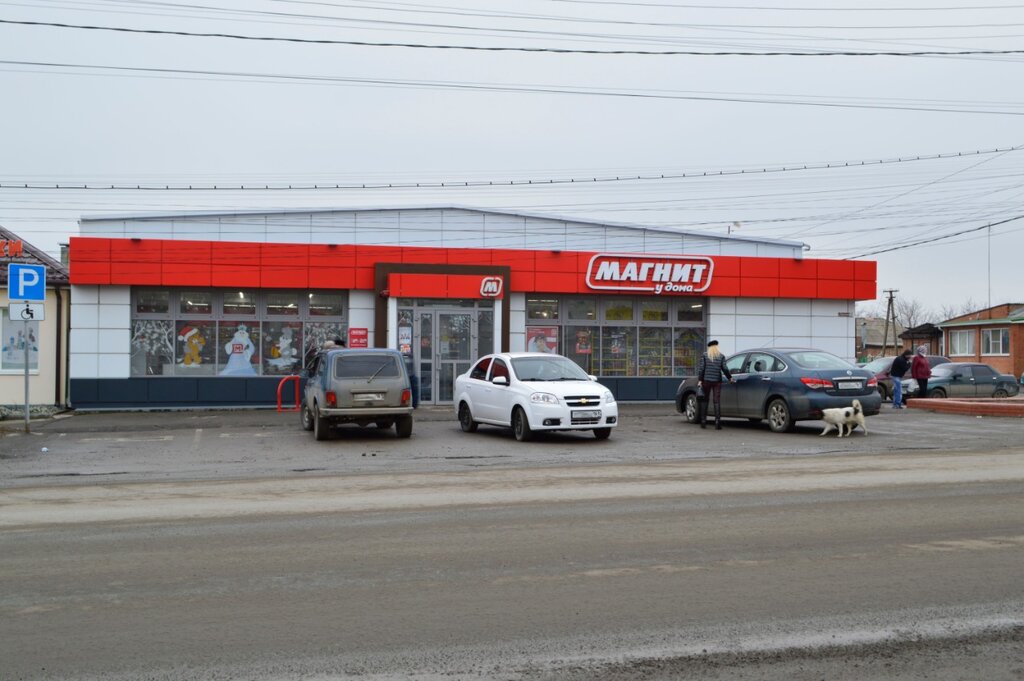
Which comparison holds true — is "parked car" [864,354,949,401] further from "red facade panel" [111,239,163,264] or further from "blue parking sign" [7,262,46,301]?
"blue parking sign" [7,262,46,301]

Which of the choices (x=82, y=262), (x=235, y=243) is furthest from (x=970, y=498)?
(x=82, y=262)

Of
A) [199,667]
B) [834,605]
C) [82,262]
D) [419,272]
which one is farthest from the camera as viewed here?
[419,272]

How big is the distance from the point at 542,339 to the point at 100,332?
12118 millimetres

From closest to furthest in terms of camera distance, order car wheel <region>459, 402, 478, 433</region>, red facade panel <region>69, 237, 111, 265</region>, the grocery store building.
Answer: car wheel <region>459, 402, 478, 433</region> → red facade panel <region>69, 237, 111, 265</region> → the grocery store building

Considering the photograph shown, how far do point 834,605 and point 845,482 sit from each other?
19.3 ft

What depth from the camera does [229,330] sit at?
26.0 metres

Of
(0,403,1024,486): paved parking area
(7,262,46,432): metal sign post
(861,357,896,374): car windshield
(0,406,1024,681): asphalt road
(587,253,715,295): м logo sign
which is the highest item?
(587,253,715,295): м logo sign

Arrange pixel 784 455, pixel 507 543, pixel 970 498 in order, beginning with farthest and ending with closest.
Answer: pixel 784 455, pixel 970 498, pixel 507 543

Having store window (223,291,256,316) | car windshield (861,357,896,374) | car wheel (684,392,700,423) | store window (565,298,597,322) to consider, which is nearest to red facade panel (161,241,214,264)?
store window (223,291,256,316)

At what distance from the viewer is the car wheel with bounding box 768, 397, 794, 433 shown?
18.5 metres

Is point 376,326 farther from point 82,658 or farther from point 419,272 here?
point 82,658

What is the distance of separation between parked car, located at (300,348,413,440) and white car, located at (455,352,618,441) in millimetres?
1665

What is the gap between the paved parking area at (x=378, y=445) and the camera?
13.6 meters

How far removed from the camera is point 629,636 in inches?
208
